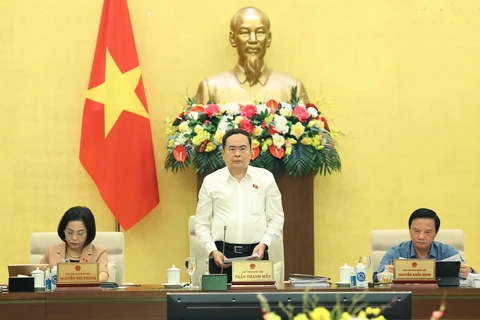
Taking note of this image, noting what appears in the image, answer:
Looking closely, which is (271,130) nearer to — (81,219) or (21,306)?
(81,219)

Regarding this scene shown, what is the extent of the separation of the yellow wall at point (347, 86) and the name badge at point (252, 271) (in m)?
2.55

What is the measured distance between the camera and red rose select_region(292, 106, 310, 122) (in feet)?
18.0

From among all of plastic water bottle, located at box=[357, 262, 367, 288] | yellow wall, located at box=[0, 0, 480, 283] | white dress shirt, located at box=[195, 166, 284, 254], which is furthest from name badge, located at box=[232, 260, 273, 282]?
yellow wall, located at box=[0, 0, 480, 283]

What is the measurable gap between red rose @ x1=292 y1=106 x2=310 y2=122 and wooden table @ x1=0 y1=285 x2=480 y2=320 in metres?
2.17

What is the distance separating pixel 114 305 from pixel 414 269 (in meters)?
1.25

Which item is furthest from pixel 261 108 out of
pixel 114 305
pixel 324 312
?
pixel 324 312

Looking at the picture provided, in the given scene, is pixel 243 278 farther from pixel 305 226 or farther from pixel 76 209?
pixel 305 226

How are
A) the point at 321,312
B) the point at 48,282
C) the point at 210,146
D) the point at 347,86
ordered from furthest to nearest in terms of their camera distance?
the point at 347,86 < the point at 210,146 < the point at 48,282 < the point at 321,312

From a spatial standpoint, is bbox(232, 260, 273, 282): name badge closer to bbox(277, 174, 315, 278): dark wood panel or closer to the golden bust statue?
bbox(277, 174, 315, 278): dark wood panel

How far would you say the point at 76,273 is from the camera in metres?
3.65

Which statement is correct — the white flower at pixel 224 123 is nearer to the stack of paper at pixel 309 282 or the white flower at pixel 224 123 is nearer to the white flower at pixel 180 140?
the white flower at pixel 180 140

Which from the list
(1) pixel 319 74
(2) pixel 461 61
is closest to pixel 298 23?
(1) pixel 319 74


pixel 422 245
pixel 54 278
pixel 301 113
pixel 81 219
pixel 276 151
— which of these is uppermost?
pixel 301 113

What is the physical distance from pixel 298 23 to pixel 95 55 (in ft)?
4.75
